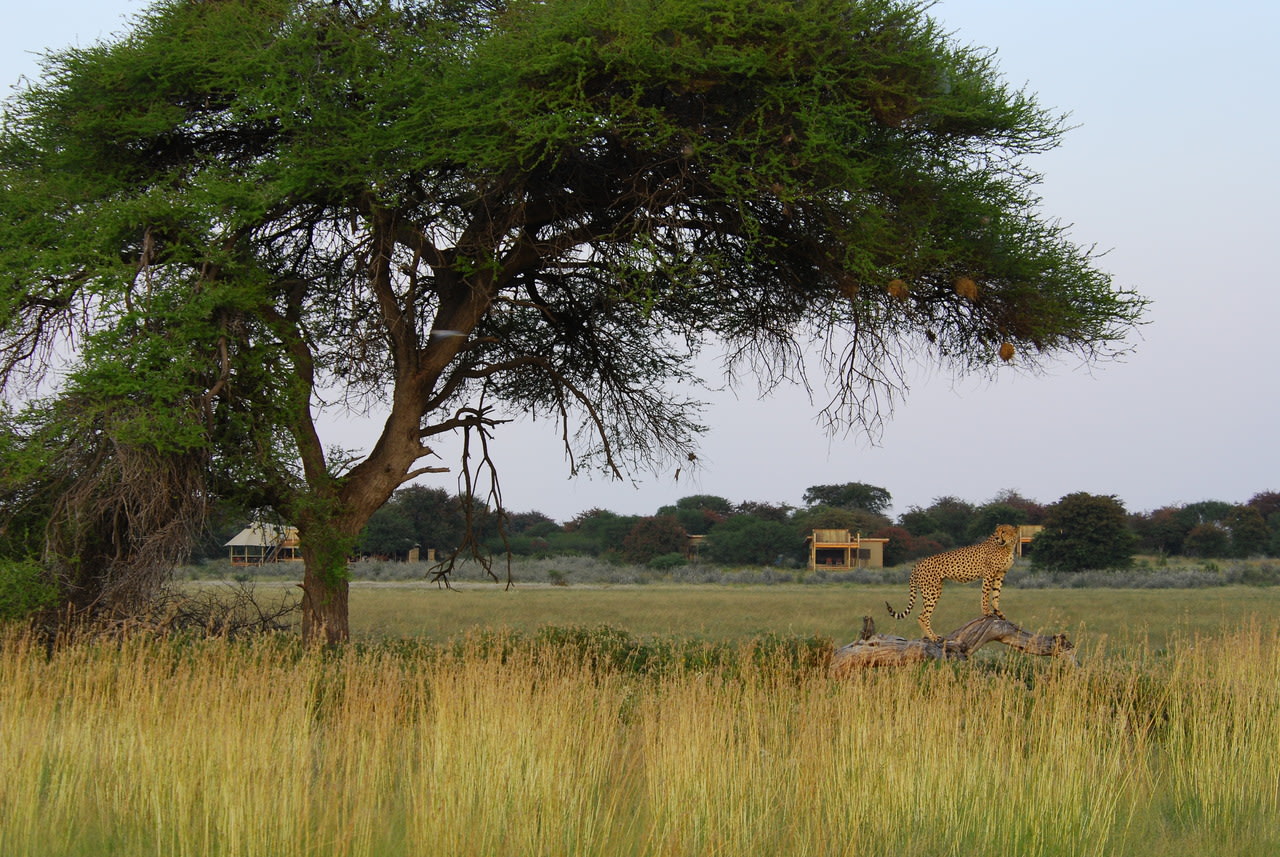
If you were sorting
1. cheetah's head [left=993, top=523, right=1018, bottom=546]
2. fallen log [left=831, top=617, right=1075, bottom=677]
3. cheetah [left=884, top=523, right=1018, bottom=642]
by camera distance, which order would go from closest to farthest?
fallen log [left=831, top=617, right=1075, bottom=677]
cheetah [left=884, top=523, right=1018, bottom=642]
cheetah's head [left=993, top=523, right=1018, bottom=546]

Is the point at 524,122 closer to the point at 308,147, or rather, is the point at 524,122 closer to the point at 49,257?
the point at 308,147

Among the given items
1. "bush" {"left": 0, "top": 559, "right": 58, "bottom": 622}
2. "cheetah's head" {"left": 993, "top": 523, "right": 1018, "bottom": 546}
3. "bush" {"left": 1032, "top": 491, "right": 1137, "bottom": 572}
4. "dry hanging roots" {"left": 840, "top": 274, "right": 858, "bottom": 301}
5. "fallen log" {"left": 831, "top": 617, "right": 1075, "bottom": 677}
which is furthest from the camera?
"bush" {"left": 1032, "top": 491, "right": 1137, "bottom": 572}

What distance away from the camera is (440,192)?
15797 mm

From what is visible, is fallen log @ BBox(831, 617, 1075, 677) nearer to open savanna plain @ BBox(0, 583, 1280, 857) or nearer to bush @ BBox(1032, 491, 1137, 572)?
open savanna plain @ BBox(0, 583, 1280, 857)

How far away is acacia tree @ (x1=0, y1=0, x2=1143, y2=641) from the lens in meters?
13.8

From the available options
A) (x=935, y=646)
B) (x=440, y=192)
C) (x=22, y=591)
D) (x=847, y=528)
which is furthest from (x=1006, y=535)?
(x=847, y=528)

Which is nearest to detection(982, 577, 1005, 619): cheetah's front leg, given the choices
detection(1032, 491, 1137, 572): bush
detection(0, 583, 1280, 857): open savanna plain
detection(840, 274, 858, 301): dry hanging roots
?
detection(840, 274, 858, 301): dry hanging roots

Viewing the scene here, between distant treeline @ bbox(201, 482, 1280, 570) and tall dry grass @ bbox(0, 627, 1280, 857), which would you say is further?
distant treeline @ bbox(201, 482, 1280, 570)

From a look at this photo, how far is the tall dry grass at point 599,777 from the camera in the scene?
21.2 feet

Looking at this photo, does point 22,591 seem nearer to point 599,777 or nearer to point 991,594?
point 599,777

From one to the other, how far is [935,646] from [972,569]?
22.1 feet

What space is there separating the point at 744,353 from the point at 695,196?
4.21 m

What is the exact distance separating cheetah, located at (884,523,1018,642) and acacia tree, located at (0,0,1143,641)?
360 cm

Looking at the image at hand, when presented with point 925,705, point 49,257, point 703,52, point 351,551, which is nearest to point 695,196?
point 703,52
